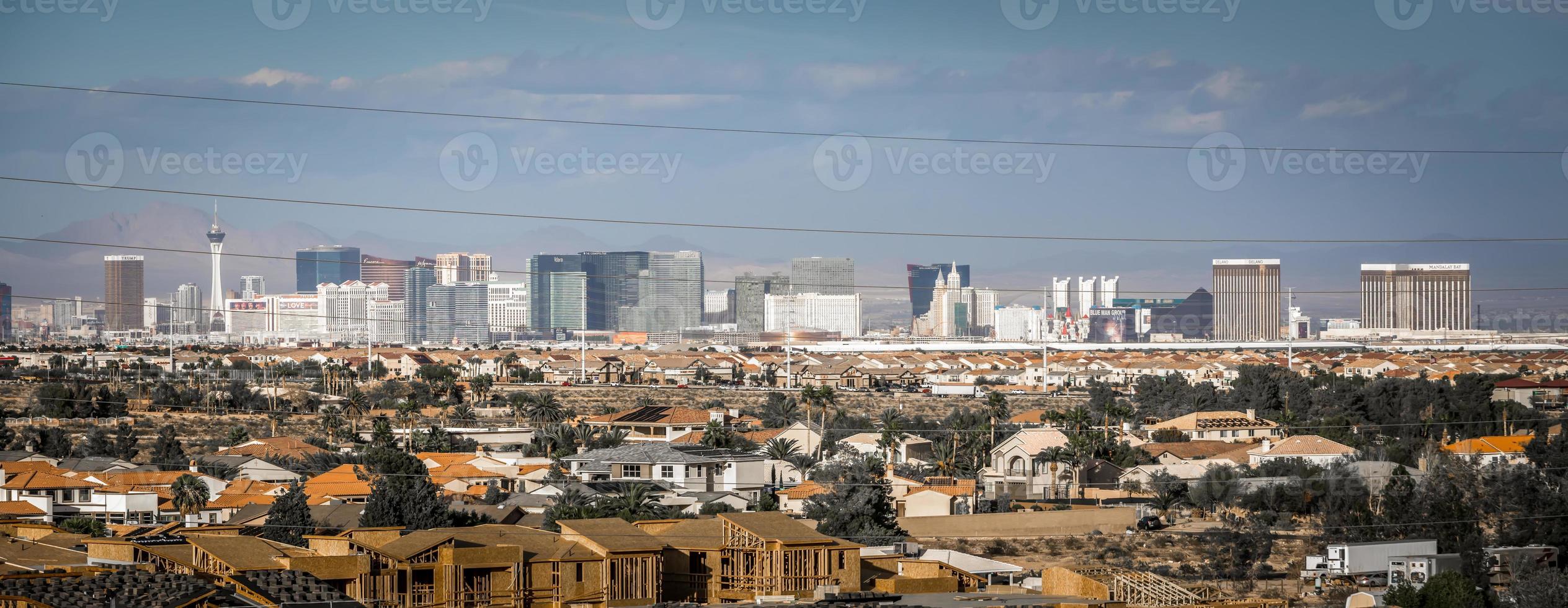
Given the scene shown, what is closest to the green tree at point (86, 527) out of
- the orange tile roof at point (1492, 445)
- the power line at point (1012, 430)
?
the power line at point (1012, 430)

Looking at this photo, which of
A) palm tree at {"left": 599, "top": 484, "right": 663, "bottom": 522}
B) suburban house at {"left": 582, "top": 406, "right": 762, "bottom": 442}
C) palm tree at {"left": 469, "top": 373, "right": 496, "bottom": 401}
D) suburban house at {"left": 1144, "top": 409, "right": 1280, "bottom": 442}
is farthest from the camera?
palm tree at {"left": 469, "top": 373, "right": 496, "bottom": 401}

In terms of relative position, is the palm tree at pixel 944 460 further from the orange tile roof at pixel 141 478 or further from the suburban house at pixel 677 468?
the orange tile roof at pixel 141 478

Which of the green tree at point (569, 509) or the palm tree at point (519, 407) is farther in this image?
the palm tree at point (519, 407)

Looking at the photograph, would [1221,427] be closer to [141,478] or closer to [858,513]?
[858,513]

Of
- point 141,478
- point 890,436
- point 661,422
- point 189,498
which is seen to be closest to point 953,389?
point 661,422

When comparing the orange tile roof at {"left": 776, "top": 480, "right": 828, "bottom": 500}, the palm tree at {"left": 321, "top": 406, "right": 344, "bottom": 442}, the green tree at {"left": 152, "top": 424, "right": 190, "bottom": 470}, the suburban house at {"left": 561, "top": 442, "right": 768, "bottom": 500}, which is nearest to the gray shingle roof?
A: the suburban house at {"left": 561, "top": 442, "right": 768, "bottom": 500}

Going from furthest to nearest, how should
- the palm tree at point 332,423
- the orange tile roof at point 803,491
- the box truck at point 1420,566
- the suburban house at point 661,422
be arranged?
the palm tree at point 332,423, the suburban house at point 661,422, the orange tile roof at point 803,491, the box truck at point 1420,566

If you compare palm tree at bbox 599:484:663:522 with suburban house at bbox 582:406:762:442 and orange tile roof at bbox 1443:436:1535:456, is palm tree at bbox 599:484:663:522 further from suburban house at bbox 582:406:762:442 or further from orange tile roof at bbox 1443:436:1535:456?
orange tile roof at bbox 1443:436:1535:456

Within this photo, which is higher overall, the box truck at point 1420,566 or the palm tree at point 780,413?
the palm tree at point 780,413
